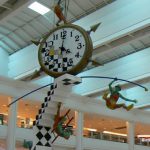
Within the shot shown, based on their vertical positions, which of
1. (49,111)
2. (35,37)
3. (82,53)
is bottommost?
(49,111)

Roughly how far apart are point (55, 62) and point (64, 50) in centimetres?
36

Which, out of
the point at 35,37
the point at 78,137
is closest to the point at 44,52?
the point at 35,37

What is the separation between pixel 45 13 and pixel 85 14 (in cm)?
224

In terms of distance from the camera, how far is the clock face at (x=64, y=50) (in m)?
8.97

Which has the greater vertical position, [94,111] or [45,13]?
[45,13]

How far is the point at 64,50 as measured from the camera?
9.29 m

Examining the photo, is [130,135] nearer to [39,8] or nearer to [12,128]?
[12,128]

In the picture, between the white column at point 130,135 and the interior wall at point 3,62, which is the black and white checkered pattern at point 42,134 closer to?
the interior wall at point 3,62

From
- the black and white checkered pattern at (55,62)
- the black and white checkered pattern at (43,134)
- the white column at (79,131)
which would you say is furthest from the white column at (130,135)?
the black and white checkered pattern at (55,62)

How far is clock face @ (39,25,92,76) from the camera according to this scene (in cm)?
897

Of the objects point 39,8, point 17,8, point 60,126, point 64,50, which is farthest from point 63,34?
point 39,8

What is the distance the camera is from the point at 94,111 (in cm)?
3192

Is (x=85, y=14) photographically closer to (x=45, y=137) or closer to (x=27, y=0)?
(x=27, y=0)

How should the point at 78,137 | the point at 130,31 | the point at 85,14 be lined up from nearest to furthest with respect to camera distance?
the point at 130,31, the point at 85,14, the point at 78,137
